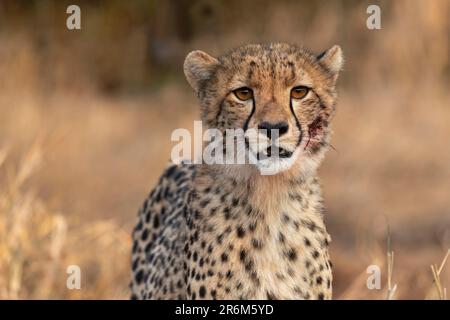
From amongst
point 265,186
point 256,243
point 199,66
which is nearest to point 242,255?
point 256,243

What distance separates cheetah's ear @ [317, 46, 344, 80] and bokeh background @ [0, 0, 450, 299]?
286 cm

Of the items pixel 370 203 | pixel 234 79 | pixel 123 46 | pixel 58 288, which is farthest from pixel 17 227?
pixel 123 46

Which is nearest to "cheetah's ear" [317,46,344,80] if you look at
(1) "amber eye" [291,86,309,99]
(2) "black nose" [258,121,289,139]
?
(1) "amber eye" [291,86,309,99]

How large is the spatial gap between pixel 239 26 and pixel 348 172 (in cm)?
320

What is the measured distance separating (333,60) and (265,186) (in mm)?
487

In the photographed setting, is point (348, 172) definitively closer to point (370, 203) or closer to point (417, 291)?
point (370, 203)

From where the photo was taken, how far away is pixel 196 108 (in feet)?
39.0

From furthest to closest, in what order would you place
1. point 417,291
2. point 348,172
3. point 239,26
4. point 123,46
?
1. point 123,46
2. point 239,26
3. point 348,172
4. point 417,291

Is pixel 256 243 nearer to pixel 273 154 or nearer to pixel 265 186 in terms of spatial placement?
pixel 265 186

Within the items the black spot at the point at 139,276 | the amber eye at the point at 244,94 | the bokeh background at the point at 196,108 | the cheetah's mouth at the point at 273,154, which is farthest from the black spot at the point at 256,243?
the bokeh background at the point at 196,108

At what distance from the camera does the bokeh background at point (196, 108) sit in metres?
9.00

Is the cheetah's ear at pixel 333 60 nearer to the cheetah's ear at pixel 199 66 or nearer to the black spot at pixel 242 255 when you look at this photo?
the cheetah's ear at pixel 199 66

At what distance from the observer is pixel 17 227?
184 inches

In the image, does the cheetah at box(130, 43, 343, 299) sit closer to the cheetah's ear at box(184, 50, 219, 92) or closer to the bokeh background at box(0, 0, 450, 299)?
the cheetah's ear at box(184, 50, 219, 92)
